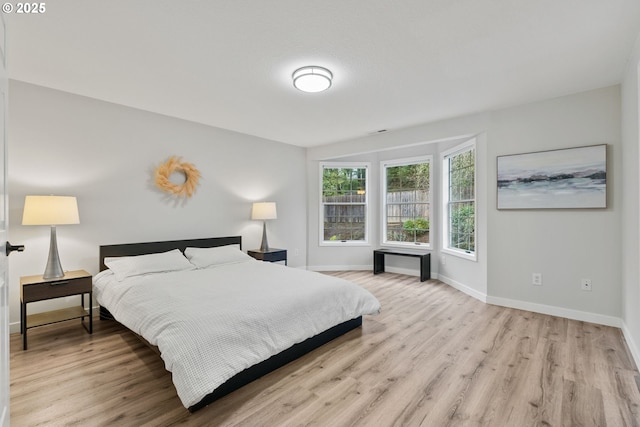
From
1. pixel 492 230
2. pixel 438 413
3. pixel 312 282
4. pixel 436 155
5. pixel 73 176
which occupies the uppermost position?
pixel 436 155

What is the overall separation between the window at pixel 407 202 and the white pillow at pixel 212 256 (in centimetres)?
302

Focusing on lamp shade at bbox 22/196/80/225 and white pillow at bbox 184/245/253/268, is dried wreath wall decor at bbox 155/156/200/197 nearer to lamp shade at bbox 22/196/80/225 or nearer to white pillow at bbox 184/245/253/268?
white pillow at bbox 184/245/253/268

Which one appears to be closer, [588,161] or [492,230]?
[588,161]

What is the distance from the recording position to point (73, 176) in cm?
343

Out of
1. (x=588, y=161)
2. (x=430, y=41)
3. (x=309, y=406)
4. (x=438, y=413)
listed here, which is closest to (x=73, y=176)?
(x=309, y=406)

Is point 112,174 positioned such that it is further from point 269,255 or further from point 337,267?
point 337,267

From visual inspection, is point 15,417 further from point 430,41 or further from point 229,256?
point 430,41

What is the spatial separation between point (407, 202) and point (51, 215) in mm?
Result: 5093

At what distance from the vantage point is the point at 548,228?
3576mm

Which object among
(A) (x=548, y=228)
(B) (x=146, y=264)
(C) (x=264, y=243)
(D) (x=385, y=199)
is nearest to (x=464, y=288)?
(A) (x=548, y=228)

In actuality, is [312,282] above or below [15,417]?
above

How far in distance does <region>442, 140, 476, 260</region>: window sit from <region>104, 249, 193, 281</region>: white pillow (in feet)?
12.6

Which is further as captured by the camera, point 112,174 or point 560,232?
point 112,174

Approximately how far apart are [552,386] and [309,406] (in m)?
1.68
